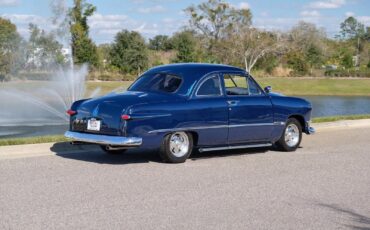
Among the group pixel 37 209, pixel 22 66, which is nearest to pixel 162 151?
pixel 37 209

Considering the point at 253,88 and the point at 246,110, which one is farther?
the point at 253,88

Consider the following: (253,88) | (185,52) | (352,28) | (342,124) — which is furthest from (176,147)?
(352,28)

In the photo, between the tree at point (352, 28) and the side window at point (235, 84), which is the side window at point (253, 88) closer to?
the side window at point (235, 84)

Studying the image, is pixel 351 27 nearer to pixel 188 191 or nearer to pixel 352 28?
pixel 352 28

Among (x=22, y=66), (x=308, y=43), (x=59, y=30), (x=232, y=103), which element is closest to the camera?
(x=232, y=103)

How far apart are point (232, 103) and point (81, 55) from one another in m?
37.8

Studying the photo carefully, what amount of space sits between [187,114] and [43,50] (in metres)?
34.4

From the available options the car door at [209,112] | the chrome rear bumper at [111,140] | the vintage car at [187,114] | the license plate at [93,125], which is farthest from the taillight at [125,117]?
the car door at [209,112]

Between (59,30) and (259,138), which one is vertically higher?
(59,30)

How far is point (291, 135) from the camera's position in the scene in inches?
476

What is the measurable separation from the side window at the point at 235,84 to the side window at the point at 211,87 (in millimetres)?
208

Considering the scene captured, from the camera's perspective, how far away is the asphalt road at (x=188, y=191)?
657cm

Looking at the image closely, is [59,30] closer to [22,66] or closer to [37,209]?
[22,66]

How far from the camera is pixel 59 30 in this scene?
40.9 metres
